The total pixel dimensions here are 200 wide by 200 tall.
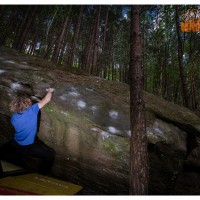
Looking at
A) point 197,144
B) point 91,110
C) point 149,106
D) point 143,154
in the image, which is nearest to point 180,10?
point 149,106

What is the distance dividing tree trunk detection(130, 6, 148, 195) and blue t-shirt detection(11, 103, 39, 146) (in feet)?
6.89

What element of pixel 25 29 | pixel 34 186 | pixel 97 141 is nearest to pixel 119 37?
pixel 25 29

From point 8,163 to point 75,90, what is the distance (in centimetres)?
266

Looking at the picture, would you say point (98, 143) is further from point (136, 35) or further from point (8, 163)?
point (136, 35)

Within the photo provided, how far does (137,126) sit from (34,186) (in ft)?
7.71

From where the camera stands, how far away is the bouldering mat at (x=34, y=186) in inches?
135

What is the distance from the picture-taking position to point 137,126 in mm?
4211

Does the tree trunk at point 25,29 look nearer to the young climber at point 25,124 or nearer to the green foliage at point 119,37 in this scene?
the green foliage at point 119,37

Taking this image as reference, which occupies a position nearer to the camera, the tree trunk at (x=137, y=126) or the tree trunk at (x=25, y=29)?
the tree trunk at (x=137, y=126)

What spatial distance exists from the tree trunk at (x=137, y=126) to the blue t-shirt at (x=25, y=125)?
2.10 meters

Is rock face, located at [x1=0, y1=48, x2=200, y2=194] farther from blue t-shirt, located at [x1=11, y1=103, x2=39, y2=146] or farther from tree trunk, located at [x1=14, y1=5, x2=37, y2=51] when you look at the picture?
tree trunk, located at [x1=14, y1=5, x2=37, y2=51]

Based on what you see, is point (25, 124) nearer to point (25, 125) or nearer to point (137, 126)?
point (25, 125)

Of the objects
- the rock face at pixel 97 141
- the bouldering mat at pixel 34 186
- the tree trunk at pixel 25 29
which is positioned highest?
the tree trunk at pixel 25 29

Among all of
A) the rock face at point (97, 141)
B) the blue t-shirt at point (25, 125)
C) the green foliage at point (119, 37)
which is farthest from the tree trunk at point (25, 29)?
the blue t-shirt at point (25, 125)
